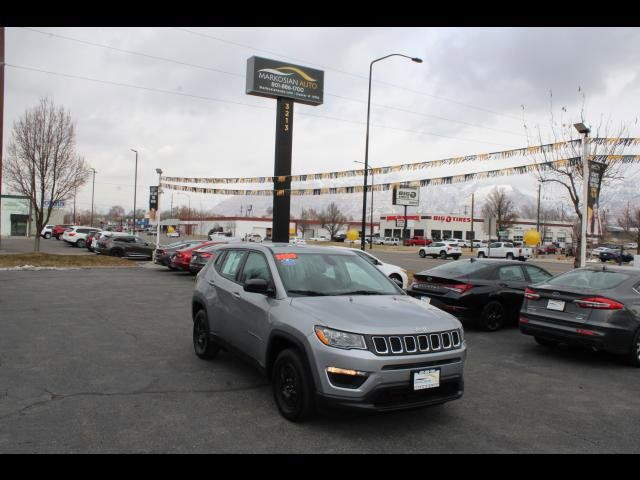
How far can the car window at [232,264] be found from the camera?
6.29 metres

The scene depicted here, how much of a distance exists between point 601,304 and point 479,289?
2.63m

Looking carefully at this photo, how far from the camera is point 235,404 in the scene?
5074 millimetres

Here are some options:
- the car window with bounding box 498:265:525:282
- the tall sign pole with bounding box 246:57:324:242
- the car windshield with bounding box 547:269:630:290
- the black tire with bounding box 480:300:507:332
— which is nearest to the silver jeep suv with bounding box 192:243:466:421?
the car windshield with bounding box 547:269:630:290

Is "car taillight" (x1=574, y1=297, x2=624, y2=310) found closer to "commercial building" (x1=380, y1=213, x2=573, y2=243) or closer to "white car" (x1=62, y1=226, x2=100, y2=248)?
"white car" (x1=62, y1=226, x2=100, y2=248)

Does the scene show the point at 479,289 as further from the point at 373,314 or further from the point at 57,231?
the point at 57,231

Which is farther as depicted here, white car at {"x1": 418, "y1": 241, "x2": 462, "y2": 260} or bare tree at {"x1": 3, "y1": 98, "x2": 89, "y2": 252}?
white car at {"x1": 418, "y1": 241, "x2": 462, "y2": 260}

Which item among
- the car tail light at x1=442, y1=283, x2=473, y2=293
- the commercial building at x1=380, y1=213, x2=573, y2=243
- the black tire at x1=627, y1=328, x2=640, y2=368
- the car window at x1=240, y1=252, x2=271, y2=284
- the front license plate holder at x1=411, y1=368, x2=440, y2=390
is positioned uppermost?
the commercial building at x1=380, y1=213, x2=573, y2=243

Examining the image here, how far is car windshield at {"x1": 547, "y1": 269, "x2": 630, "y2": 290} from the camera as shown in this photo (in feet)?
24.5

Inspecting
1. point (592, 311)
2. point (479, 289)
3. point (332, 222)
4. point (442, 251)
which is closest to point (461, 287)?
point (479, 289)

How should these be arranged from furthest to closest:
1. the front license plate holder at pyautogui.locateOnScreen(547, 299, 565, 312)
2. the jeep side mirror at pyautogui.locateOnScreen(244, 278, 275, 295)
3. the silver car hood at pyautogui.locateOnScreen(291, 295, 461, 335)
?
the front license plate holder at pyautogui.locateOnScreen(547, 299, 565, 312) → the jeep side mirror at pyautogui.locateOnScreen(244, 278, 275, 295) → the silver car hood at pyautogui.locateOnScreen(291, 295, 461, 335)

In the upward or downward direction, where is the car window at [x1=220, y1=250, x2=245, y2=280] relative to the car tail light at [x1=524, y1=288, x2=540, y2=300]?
upward

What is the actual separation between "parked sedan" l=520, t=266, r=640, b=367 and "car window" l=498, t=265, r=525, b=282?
6.20 feet
